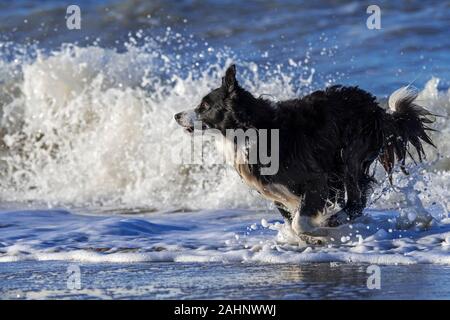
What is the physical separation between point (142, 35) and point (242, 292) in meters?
12.6

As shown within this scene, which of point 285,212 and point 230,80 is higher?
point 230,80

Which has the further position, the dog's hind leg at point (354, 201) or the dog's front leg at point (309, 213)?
the dog's hind leg at point (354, 201)

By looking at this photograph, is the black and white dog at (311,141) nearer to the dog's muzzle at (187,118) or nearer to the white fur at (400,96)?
the dog's muzzle at (187,118)

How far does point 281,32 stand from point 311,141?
10115 mm

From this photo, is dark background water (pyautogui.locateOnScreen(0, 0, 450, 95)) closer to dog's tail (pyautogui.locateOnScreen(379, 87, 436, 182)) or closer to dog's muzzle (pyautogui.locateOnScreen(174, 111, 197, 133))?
dog's tail (pyautogui.locateOnScreen(379, 87, 436, 182))

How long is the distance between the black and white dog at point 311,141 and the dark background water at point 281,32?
6.43 metres

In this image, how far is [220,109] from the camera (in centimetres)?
720

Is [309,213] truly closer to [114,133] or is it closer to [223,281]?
[223,281]

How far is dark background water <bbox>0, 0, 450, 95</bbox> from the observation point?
1526 centimetres

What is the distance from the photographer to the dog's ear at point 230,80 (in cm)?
704

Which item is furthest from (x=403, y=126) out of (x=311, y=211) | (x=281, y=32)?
(x=281, y=32)

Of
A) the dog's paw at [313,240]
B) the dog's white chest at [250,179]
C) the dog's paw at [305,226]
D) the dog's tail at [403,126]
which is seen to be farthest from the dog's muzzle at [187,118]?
the dog's tail at [403,126]

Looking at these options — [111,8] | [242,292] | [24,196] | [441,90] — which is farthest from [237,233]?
[111,8]

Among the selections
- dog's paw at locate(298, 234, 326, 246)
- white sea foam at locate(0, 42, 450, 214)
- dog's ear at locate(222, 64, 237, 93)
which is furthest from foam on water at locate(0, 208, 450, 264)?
white sea foam at locate(0, 42, 450, 214)
